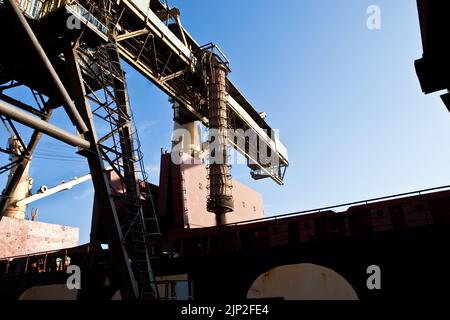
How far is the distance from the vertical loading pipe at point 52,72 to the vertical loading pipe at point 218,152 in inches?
400

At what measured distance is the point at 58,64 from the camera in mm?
17328

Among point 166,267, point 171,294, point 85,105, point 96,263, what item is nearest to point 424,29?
point 85,105

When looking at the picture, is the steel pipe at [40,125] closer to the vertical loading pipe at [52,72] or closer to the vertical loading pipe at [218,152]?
the vertical loading pipe at [52,72]

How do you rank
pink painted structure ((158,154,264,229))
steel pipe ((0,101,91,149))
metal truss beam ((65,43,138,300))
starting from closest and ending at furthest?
steel pipe ((0,101,91,149))
metal truss beam ((65,43,138,300))
pink painted structure ((158,154,264,229))

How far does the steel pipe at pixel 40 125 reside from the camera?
389 inches

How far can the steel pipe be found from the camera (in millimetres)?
9880

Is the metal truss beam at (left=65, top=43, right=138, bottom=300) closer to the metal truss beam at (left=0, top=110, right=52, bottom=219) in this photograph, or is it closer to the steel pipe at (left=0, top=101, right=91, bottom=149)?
the steel pipe at (left=0, top=101, right=91, bottom=149)

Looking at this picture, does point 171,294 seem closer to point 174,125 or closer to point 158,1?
point 158,1

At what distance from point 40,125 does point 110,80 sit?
6359 mm

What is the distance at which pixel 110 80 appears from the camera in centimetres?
1653

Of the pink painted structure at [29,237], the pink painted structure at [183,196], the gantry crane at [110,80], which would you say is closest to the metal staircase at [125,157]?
the gantry crane at [110,80]

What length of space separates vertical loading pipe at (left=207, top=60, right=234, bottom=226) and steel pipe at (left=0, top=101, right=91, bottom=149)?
33.0ft

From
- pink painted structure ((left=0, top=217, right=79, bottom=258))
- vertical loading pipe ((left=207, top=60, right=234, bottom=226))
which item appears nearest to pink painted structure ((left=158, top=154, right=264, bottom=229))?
vertical loading pipe ((left=207, top=60, right=234, bottom=226))

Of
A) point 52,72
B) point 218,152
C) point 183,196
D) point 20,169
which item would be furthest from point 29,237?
point 52,72
